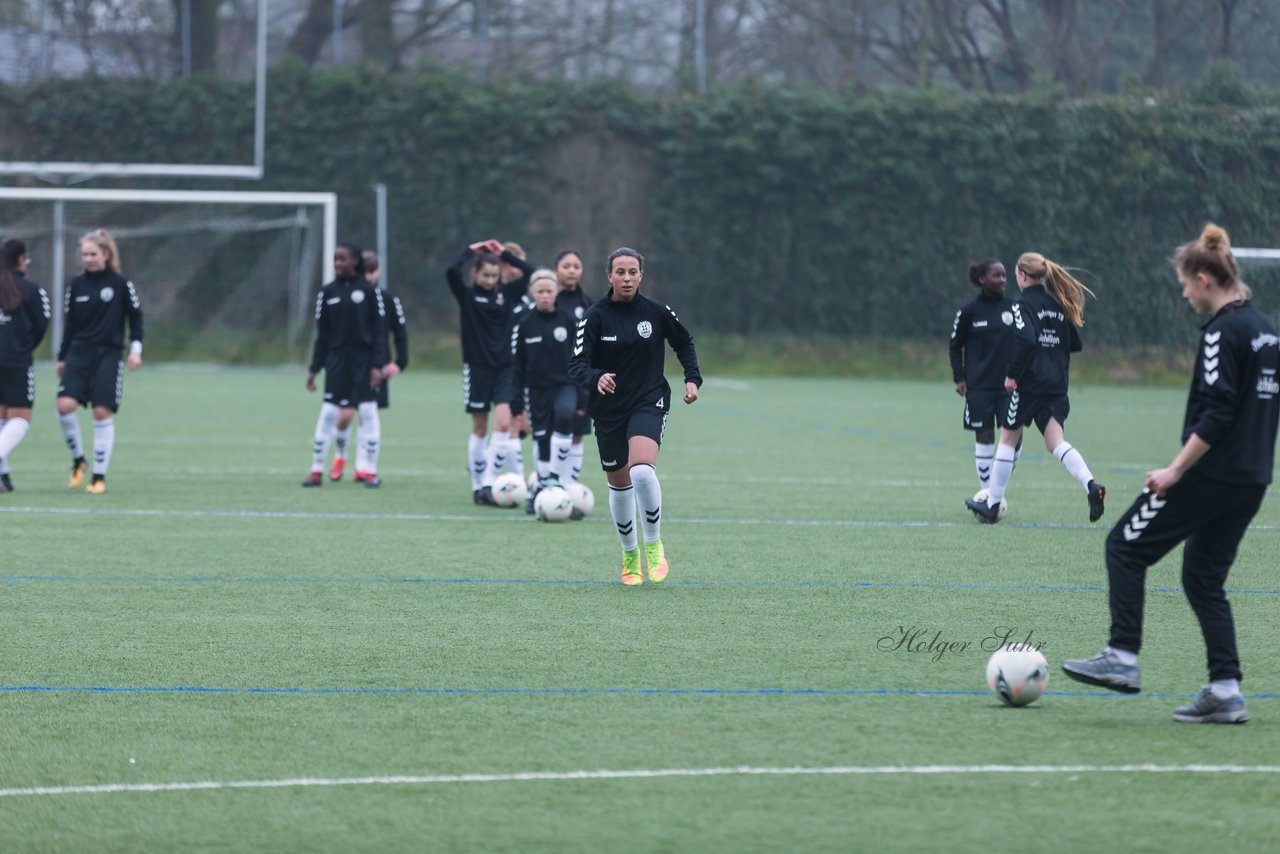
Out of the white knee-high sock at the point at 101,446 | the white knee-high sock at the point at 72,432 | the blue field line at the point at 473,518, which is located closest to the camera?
the blue field line at the point at 473,518

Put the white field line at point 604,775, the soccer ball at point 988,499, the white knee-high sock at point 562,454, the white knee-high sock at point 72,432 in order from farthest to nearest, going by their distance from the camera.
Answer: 1. the white knee-high sock at point 72,432
2. the white knee-high sock at point 562,454
3. the soccer ball at point 988,499
4. the white field line at point 604,775

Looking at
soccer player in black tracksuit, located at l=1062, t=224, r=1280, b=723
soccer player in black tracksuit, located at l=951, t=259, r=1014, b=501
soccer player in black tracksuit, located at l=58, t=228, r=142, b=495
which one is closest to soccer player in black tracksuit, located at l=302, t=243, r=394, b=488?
soccer player in black tracksuit, located at l=58, t=228, r=142, b=495

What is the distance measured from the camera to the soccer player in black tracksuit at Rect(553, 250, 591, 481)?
11.9 m

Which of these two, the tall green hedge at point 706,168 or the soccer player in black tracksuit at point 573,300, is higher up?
the tall green hedge at point 706,168

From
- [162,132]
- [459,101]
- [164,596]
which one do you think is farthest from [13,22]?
[164,596]

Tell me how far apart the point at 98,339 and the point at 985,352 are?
6.80 metres

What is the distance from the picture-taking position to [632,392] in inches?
356

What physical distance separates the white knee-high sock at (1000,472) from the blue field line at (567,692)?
5.56 m

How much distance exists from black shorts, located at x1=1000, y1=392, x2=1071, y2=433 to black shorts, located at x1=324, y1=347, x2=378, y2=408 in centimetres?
542

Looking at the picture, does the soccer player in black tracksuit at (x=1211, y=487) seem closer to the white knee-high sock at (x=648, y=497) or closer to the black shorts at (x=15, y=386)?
the white knee-high sock at (x=648, y=497)

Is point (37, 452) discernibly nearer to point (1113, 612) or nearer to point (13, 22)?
point (1113, 612)

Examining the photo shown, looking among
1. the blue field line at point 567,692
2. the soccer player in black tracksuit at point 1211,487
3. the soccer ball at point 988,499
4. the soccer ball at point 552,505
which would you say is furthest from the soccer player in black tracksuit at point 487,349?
the soccer player in black tracksuit at point 1211,487

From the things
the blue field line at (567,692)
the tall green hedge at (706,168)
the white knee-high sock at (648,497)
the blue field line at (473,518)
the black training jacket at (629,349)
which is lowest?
the blue field line at (473,518)

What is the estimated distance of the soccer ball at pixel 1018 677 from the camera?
6.00 m
